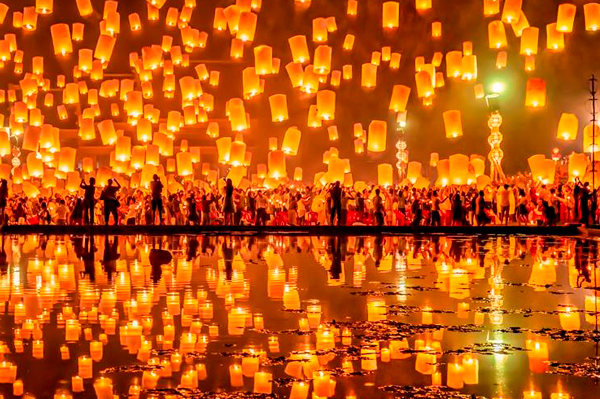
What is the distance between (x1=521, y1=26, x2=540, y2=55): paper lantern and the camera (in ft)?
94.6

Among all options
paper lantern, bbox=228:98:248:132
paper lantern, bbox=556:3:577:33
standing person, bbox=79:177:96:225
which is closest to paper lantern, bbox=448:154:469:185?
paper lantern, bbox=556:3:577:33

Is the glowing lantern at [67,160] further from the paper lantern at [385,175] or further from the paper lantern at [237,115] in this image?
the paper lantern at [385,175]

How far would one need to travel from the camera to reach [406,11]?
34.4 m

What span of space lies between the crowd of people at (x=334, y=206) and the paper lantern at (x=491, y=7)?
24.0ft

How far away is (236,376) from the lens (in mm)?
4711

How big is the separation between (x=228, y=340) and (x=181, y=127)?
2750cm

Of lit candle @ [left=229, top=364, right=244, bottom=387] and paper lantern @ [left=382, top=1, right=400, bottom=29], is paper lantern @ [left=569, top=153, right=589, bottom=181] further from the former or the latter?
lit candle @ [left=229, top=364, right=244, bottom=387]

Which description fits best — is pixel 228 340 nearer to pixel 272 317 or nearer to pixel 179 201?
pixel 272 317

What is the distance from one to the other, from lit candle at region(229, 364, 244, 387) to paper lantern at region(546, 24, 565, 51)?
2705cm

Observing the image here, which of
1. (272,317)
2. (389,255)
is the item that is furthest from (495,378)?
(389,255)

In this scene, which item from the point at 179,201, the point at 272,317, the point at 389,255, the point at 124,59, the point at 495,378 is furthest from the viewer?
the point at 124,59

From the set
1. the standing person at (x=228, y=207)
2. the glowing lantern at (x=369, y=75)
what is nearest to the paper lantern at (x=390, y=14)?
the glowing lantern at (x=369, y=75)

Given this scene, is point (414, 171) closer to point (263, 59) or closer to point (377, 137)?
point (377, 137)

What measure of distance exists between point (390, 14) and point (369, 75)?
245 centimetres
